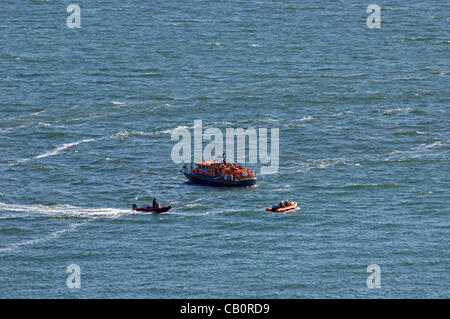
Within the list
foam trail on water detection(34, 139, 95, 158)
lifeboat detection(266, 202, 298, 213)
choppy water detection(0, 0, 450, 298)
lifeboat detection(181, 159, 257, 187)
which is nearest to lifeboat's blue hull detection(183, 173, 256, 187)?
lifeboat detection(181, 159, 257, 187)

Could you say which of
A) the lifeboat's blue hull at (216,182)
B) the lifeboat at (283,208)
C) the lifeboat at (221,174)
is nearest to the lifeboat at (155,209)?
the lifeboat's blue hull at (216,182)

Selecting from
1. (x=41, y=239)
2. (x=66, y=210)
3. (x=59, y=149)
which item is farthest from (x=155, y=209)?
(x=59, y=149)

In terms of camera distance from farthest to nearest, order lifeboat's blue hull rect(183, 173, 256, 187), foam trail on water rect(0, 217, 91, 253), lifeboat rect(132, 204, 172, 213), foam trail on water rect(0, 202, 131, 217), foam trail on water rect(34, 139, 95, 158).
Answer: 1. foam trail on water rect(34, 139, 95, 158)
2. lifeboat's blue hull rect(183, 173, 256, 187)
3. foam trail on water rect(0, 202, 131, 217)
4. lifeboat rect(132, 204, 172, 213)
5. foam trail on water rect(0, 217, 91, 253)

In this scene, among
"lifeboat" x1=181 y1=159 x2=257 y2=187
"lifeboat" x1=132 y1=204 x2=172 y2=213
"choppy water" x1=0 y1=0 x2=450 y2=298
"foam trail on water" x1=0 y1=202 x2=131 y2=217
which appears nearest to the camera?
"choppy water" x1=0 y1=0 x2=450 y2=298

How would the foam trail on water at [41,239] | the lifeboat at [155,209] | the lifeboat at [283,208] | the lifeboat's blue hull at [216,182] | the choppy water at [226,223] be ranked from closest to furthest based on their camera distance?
the choppy water at [226,223] → the foam trail on water at [41,239] → the lifeboat at [283,208] → the lifeboat at [155,209] → the lifeboat's blue hull at [216,182]

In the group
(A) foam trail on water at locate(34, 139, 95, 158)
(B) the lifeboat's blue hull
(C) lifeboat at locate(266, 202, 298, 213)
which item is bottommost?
(C) lifeboat at locate(266, 202, 298, 213)

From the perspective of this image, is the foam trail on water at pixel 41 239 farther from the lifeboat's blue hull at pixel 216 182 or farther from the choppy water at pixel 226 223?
the lifeboat's blue hull at pixel 216 182

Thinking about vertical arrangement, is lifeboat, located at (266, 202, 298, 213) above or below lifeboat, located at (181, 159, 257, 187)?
below

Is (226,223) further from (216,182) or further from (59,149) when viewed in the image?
(59,149)

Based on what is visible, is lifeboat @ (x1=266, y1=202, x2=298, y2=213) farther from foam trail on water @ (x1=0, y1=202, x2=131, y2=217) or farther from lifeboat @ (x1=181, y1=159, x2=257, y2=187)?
foam trail on water @ (x1=0, y1=202, x2=131, y2=217)
